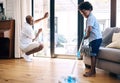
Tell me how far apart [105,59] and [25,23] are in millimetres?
2138

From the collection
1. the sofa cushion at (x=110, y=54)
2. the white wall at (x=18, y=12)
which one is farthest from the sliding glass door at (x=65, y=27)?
the sofa cushion at (x=110, y=54)

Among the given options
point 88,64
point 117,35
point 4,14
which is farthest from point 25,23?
point 117,35

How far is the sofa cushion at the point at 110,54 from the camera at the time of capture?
2.99 m

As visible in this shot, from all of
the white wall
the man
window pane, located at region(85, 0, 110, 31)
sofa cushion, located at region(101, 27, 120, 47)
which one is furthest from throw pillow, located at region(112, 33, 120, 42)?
the white wall

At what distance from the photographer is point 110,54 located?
3.11 metres

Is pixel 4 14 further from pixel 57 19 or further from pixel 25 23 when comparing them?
pixel 57 19

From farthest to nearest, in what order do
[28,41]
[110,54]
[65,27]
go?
[65,27] → [28,41] → [110,54]

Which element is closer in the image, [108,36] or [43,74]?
[43,74]

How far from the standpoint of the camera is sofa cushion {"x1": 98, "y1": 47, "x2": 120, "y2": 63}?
2994mm

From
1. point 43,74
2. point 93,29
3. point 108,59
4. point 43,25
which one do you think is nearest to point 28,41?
point 43,25

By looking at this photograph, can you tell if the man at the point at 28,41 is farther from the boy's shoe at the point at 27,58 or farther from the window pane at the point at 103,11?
the window pane at the point at 103,11

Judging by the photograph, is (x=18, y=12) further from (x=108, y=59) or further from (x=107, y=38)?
(x=108, y=59)

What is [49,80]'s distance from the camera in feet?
9.73

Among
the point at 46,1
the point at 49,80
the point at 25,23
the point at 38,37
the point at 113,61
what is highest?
the point at 46,1
